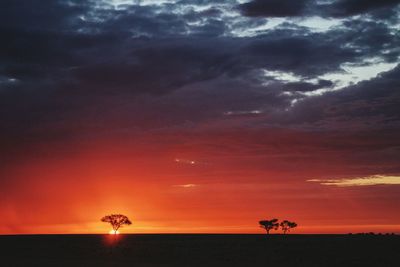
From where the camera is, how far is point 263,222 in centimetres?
19388
